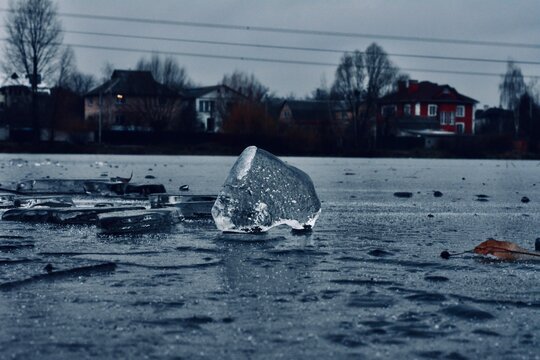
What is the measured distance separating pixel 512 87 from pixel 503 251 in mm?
91742

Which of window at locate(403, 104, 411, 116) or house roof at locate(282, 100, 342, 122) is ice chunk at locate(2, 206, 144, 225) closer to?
house roof at locate(282, 100, 342, 122)

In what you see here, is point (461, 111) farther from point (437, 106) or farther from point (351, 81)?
point (351, 81)

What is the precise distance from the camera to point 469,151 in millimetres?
51250

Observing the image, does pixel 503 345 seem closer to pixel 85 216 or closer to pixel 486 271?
pixel 486 271

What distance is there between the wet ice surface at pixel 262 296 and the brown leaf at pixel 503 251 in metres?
0.18

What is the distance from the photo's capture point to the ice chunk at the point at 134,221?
647cm

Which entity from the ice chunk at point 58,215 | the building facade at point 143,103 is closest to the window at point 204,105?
the building facade at point 143,103

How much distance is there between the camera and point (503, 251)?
535cm

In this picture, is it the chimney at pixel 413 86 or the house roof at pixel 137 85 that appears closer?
the house roof at pixel 137 85

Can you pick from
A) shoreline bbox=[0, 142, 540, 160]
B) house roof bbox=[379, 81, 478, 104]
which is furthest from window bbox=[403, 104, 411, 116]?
shoreline bbox=[0, 142, 540, 160]

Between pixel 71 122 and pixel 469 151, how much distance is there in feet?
108

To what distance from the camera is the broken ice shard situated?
6.51 metres

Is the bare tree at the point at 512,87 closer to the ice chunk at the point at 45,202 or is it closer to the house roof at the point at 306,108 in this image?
the house roof at the point at 306,108

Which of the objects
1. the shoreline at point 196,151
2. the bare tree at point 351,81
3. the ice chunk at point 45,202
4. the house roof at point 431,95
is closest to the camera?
the ice chunk at point 45,202
